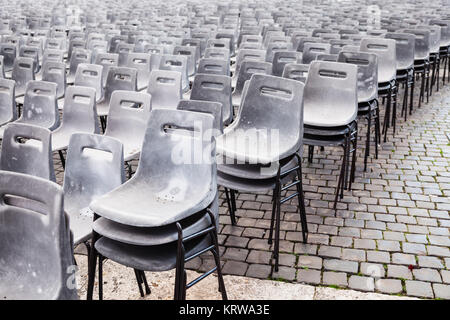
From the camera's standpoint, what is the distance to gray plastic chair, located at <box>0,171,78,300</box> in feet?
6.82

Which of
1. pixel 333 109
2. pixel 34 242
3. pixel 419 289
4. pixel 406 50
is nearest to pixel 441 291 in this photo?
pixel 419 289

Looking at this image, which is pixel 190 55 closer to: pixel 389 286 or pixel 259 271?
pixel 259 271

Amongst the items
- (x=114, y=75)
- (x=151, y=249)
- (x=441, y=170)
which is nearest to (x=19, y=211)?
(x=151, y=249)

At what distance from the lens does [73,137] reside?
321 centimetres

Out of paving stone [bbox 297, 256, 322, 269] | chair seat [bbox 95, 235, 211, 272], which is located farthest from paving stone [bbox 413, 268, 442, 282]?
chair seat [bbox 95, 235, 211, 272]

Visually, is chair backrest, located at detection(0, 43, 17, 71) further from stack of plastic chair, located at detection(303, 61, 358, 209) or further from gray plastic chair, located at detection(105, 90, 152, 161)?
stack of plastic chair, located at detection(303, 61, 358, 209)

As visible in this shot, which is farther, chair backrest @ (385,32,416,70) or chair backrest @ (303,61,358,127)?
chair backrest @ (385,32,416,70)

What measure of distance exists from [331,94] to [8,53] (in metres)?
6.03

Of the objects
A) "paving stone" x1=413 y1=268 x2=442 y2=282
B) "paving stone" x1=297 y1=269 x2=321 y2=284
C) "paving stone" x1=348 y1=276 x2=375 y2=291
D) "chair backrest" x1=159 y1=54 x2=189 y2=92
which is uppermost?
Result: "chair backrest" x1=159 y1=54 x2=189 y2=92

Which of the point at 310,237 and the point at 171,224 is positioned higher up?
the point at 171,224

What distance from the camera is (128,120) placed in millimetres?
4438

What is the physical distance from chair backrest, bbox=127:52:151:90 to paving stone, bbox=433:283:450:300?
15.0ft

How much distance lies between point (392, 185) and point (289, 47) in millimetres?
3118

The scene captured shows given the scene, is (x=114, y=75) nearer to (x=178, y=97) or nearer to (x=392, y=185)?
(x=178, y=97)
